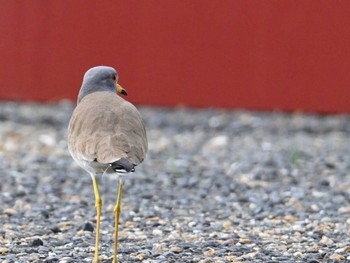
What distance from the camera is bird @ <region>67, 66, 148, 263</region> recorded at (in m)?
5.57

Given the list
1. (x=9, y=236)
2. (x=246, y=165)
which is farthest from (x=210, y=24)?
(x=9, y=236)

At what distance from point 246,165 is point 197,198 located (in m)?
1.66

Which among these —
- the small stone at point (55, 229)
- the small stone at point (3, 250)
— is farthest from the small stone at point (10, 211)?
the small stone at point (3, 250)

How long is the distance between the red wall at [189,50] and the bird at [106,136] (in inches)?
330

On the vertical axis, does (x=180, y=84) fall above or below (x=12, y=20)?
below

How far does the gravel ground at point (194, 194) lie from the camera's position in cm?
670

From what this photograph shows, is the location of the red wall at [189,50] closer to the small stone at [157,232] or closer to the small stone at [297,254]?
the small stone at [157,232]

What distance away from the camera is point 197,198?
348 inches

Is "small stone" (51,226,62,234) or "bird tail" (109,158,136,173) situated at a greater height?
"bird tail" (109,158,136,173)

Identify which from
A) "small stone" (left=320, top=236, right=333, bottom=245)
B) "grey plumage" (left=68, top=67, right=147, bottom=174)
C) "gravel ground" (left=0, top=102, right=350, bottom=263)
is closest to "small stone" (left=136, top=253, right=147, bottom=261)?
"gravel ground" (left=0, top=102, right=350, bottom=263)

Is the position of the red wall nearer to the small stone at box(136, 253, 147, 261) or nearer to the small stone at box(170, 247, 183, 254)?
the small stone at box(170, 247, 183, 254)

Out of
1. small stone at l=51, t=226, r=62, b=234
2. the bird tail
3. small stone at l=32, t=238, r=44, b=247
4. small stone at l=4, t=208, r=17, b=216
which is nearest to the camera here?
the bird tail

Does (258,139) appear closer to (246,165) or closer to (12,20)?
(246,165)

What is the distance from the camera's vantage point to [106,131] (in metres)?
5.82
